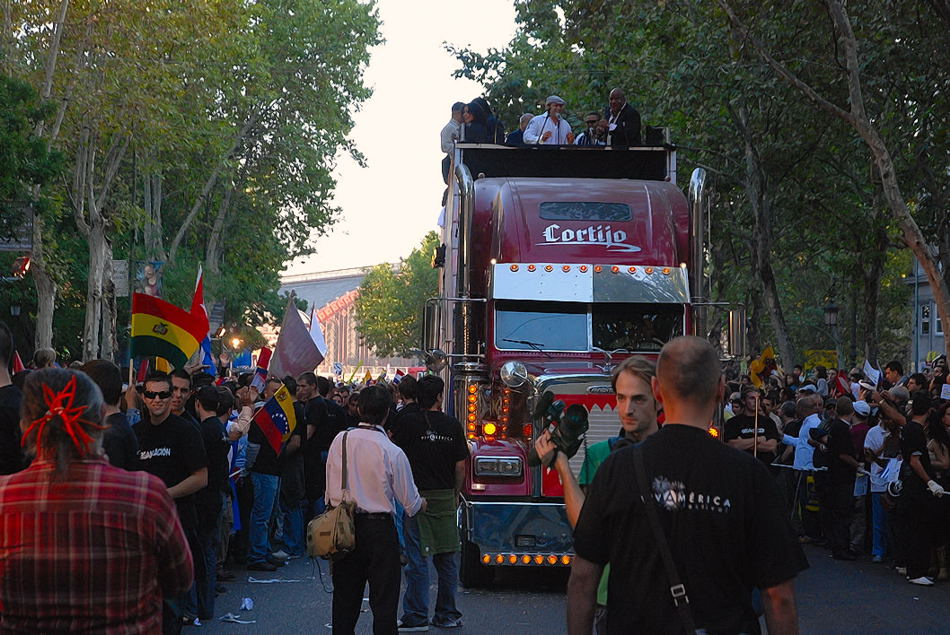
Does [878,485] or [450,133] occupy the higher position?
[450,133]

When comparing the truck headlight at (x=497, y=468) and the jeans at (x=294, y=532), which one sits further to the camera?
the jeans at (x=294, y=532)

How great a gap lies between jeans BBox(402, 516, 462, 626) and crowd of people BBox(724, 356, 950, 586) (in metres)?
3.21

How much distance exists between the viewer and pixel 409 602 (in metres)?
10.7

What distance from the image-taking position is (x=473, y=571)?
1290cm

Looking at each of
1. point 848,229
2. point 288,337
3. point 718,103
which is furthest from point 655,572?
point 848,229

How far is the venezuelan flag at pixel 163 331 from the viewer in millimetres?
12398

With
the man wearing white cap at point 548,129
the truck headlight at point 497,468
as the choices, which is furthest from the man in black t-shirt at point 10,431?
the man wearing white cap at point 548,129

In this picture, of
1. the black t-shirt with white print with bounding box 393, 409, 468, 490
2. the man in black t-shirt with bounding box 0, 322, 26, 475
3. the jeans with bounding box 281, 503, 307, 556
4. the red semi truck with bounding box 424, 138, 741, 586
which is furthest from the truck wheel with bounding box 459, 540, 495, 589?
the man in black t-shirt with bounding box 0, 322, 26, 475

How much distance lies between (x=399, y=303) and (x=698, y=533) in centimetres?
12124

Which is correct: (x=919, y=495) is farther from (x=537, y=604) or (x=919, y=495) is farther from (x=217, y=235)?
(x=217, y=235)

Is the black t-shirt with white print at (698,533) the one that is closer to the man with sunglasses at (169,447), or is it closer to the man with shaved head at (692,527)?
the man with shaved head at (692,527)

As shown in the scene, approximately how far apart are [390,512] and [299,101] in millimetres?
43286

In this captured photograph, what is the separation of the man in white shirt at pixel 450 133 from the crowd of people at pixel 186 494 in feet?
9.82

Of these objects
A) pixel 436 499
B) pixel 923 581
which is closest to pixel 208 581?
pixel 436 499
